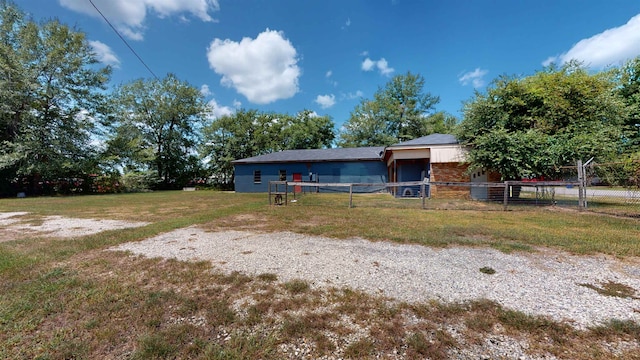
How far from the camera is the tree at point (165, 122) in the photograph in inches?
1059

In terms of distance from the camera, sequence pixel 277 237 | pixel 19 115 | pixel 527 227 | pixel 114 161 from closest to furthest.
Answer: pixel 277 237 < pixel 527 227 < pixel 19 115 < pixel 114 161

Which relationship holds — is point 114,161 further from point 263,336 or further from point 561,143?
point 561,143

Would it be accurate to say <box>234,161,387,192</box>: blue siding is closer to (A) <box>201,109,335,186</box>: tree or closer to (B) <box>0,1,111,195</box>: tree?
(A) <box>201,109,335,186</box>: tree

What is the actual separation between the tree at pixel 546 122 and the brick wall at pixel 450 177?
1.69 metres

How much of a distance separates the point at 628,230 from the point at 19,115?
32.8 metres

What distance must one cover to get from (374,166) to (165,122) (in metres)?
26.0

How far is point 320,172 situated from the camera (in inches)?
755

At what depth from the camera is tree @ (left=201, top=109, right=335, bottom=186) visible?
28328 mm

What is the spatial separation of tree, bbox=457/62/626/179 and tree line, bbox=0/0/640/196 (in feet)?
0.14

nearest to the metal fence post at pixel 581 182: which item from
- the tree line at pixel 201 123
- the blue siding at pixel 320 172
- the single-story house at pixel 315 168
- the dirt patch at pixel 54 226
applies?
the tree line at pixel 201 123

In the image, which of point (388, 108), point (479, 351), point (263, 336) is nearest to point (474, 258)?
point (479, 351)

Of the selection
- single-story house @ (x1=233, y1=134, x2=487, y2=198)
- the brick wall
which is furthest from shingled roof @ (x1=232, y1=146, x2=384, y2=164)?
the brick wall

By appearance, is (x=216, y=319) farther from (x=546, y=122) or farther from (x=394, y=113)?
(x=394, y=113)

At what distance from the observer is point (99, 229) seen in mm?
6277
